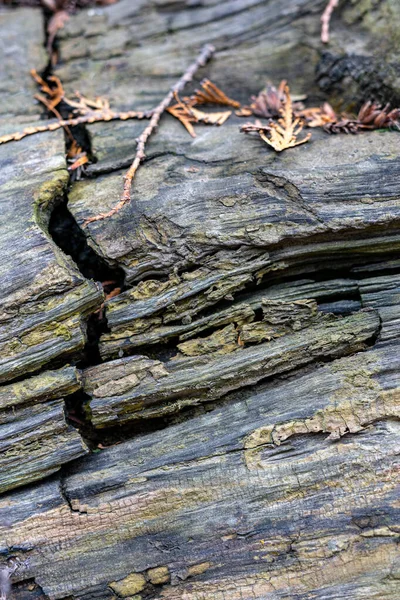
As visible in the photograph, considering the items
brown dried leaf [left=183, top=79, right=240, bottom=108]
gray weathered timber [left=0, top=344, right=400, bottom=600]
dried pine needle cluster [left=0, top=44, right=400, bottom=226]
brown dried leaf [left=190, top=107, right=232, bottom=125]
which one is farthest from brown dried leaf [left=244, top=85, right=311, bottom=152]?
gray weathered timber [left=0, top=344, right=400, bottom=600]

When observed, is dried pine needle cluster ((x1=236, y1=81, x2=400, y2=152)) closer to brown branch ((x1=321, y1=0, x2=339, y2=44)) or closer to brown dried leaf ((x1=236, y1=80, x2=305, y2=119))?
brown dried leaf ((x1=236, y1=80, x2=305, y2=119))

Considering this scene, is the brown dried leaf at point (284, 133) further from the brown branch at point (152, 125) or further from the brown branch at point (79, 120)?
the brown branch at point (79, 120)

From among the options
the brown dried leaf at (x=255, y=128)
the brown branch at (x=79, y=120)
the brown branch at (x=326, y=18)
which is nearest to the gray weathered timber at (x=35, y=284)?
the brown branch at (x=79, y=120)

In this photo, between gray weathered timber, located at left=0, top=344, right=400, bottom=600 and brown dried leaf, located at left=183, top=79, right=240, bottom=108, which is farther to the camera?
brown dried leaf, located at left=183, top=79, right=240, bottom=108

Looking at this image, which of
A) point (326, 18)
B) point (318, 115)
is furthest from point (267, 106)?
point (326, 18)

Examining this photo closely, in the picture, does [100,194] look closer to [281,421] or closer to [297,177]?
[297,177]

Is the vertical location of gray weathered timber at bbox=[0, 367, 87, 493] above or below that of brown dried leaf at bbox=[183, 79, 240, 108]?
below

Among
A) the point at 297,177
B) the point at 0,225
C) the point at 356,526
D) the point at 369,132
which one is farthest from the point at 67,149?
the point at 356,526
